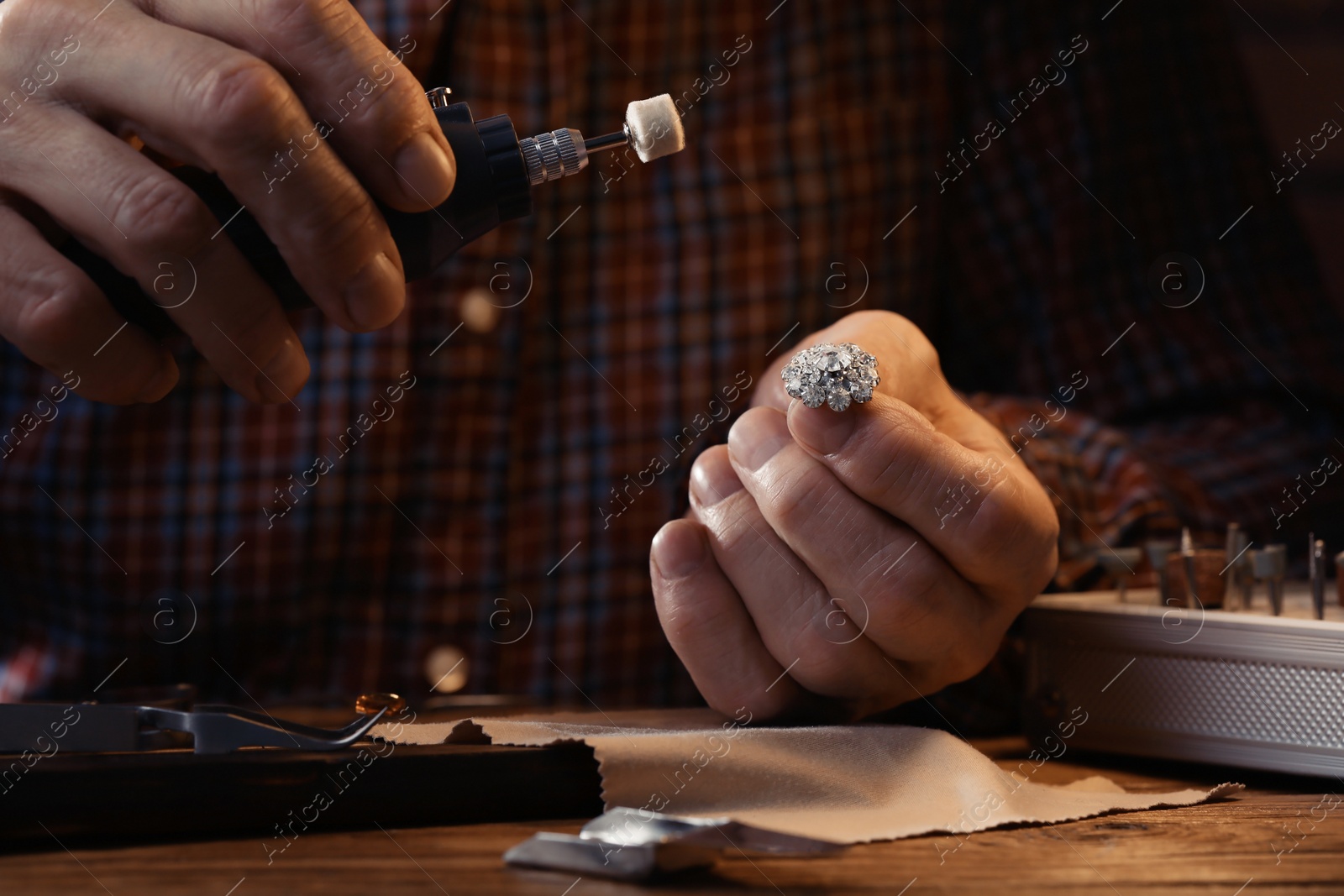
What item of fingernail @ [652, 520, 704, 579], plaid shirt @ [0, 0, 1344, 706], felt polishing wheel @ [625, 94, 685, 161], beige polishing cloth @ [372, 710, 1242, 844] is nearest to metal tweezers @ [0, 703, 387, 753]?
beige polishing cloth @ [372, 710, 1242, 844]

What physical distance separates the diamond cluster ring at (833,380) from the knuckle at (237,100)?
0.25m

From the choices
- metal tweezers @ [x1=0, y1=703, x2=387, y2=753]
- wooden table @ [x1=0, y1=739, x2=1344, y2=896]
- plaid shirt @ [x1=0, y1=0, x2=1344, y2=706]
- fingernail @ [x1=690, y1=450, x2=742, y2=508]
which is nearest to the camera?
wooden table @ [x1=0, y1=739, x2=1344, y2=896]

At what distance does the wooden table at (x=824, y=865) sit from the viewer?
35cm

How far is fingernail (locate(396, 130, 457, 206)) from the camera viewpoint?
0.49 meters

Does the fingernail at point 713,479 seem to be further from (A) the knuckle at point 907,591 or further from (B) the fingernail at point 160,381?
(B) the fingernail at point 160,381

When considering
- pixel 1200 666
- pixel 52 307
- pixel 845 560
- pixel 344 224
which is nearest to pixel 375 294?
pixel 344 224

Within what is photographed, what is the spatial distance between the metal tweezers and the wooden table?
50 mm

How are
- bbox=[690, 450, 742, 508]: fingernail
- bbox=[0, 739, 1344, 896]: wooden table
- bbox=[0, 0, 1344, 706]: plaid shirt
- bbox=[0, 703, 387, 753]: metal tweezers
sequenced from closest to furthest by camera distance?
bbox=[0, 739, 1344, 896]: wooden table
bbox=[0, 703, 387, 753]: metal tweezers
bbox=[690, 450, 742, 508]: fingernail
bbox=[0, 0, 1344, 706]: plaid shirt

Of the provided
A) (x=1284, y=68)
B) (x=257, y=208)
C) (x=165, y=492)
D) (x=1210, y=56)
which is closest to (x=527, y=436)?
(x=165, y=492)

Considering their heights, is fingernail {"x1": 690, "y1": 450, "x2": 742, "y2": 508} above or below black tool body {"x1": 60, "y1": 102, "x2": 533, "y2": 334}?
below

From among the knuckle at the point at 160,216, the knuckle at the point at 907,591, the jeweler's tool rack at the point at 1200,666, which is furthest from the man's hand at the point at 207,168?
the jeweler's tool rack at the point at 1200,666

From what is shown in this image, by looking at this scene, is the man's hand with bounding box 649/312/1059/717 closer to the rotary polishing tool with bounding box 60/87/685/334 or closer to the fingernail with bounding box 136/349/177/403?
the rotary polishing tool with bounding box 60/87/685/334

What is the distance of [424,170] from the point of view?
0.49 m

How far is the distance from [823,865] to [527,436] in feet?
2.17
